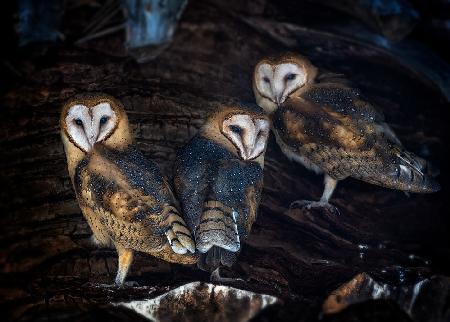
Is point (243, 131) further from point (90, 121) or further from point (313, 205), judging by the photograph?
point (90, 121)

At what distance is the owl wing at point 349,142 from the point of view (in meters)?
2.86

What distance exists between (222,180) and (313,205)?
568mm

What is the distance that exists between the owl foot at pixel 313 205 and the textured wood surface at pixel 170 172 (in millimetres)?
39

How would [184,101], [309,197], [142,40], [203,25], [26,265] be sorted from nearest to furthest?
[26,265] → [309,197] → [184,101] → [142,40] → [203,25]

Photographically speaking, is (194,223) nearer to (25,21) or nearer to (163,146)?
(163,146)

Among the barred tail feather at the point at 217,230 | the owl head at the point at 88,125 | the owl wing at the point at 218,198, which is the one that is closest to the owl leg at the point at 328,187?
the owl wing at the point at 218,198

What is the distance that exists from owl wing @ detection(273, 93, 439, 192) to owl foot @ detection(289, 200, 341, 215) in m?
0.15

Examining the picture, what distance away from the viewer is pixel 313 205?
117 inches

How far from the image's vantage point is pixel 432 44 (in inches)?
143

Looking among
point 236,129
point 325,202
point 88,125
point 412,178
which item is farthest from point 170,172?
point 412,178

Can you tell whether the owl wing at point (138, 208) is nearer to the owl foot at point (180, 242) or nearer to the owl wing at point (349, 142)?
the owl foot at point (180, 242)

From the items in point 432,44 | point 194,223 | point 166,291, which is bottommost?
point 166,291

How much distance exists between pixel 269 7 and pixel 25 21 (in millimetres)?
1587

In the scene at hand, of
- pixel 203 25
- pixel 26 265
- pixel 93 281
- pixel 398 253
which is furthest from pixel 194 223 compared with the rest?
pixel 203 25
